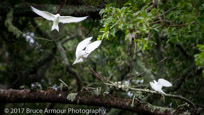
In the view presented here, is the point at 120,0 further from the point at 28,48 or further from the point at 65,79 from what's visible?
the point at 28,48

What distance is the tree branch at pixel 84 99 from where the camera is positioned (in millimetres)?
1861

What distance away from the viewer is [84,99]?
6.56 ft

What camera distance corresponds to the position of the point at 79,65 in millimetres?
4320

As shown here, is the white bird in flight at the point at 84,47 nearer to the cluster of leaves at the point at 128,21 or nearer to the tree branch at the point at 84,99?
the cluster of leaves at the point at 128,21

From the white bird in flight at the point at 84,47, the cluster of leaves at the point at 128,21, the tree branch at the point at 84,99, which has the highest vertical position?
the cluster of leaves at the point at 128,21

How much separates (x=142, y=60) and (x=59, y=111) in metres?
1.47

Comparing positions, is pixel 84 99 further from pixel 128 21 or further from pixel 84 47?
pixel 128 21

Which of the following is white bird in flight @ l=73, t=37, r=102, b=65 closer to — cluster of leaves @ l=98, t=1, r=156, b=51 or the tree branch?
cluster of leaves @ l=98, t=1, r=156, b=51

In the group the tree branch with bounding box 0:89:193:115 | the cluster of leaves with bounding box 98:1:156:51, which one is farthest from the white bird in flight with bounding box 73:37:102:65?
the tree branch with bounding box 0:89:193:115

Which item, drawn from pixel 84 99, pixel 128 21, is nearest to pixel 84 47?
pixel 128 21

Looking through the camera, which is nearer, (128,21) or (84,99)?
(128,21)

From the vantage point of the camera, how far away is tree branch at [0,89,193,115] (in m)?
1.86

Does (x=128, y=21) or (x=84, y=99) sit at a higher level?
(x=128, y=21)

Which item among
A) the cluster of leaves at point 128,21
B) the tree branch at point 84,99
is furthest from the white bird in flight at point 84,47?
the tree branch at point 84,99
